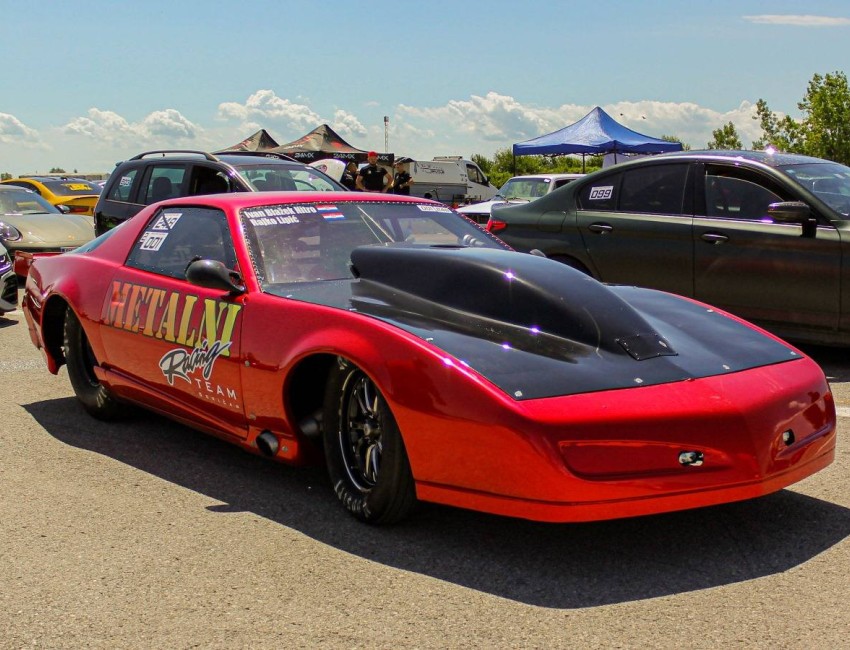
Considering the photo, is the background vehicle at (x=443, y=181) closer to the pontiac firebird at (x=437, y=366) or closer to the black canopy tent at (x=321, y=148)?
the black canopy tent at (x=321, y=148)

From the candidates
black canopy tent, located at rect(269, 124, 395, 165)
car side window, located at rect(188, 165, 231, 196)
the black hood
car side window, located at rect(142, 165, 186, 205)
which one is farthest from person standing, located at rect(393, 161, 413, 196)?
black canopy tent, located at rect(269, 124, 395, 165)

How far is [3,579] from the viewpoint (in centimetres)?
345

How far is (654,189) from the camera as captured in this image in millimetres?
7812

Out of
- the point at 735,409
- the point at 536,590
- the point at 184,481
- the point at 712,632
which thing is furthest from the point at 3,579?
the point at 735,409

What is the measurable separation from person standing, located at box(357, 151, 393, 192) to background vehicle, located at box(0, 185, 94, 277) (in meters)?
4.28

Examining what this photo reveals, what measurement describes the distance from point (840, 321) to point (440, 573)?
4.38 m

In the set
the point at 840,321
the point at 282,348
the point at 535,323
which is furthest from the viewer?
the point at 840,321

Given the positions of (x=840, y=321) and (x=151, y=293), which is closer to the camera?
(x=151, y=293)

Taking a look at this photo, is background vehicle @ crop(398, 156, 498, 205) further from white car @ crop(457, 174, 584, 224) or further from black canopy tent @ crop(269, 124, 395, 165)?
white car @ crop(457, 174, 584, 224)

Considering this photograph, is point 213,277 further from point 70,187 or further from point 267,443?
point 70,187

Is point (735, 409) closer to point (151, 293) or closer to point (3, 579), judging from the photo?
point (3, 579)

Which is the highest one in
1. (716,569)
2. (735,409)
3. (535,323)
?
(535,323)

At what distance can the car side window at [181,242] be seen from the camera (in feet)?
15.6

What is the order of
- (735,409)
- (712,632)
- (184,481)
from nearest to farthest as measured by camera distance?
(712,632) < (735,409) < (184,481)
